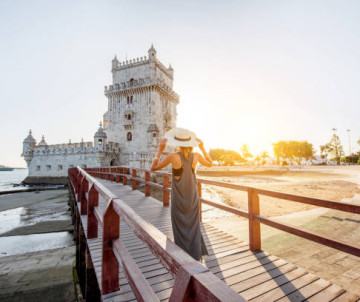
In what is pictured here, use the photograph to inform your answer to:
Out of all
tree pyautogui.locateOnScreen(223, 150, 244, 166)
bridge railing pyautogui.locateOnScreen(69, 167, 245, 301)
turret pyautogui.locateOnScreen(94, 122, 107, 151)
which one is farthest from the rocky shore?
tree pyautogui.locateOnScreen(223, 150, 244, 166)

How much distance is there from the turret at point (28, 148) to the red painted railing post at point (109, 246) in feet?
130

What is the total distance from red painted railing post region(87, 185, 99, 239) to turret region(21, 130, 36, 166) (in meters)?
37.7

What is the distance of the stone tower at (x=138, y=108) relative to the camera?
28.3 metres

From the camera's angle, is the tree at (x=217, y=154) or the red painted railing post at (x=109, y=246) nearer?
the red painted railing post at (x=109, y=246)

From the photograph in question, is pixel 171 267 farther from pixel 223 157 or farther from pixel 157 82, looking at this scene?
pixel 223 157

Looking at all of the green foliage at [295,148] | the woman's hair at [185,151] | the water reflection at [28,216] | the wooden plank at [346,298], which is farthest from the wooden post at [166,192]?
the green foliage at [295,148]

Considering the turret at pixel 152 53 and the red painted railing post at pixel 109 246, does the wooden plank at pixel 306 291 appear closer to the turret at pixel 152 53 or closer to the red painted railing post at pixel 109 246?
the red painted railing post at pixel 109 246

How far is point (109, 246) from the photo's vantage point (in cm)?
237

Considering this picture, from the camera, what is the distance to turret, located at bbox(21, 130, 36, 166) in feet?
111

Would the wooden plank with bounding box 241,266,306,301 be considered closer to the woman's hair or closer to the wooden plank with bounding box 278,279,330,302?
the wooden plank with bounding box 278,279,330,302

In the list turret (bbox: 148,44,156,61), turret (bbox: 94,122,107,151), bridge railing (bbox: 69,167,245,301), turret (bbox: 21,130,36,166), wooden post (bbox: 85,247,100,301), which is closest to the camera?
bridge railing (bbox: 69,167,245,301)

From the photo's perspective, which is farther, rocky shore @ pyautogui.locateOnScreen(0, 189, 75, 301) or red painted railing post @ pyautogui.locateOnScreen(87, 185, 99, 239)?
rocky shore @ pyautogui.locateOnScreen(0, 189, 75, 301)

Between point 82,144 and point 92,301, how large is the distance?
3052 cm

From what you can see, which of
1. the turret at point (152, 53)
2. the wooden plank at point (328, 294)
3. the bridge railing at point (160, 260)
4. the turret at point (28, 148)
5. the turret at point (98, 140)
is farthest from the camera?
the turret at point (28, 148)
